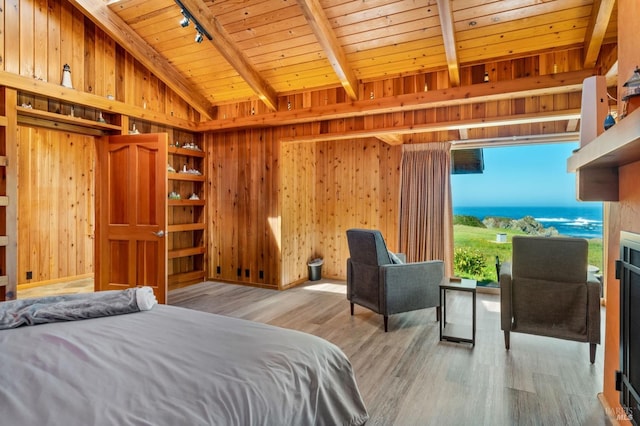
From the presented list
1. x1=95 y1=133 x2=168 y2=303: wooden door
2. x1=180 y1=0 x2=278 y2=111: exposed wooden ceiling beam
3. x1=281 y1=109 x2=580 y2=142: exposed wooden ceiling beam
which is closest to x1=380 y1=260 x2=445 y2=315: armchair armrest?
x1=281 y1=109 x2=580 y2=142: exposed wooden ceiling beam

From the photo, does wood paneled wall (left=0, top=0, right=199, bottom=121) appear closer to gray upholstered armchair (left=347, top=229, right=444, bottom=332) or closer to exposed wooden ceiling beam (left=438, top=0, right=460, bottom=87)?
gray upholstered armchair (left=347, top=229, right=444, bottom=332)

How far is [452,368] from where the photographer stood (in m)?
2.69

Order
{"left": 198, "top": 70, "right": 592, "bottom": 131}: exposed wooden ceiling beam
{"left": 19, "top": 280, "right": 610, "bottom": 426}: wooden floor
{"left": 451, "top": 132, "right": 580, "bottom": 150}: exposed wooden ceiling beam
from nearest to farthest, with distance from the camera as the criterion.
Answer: {"left": 19, "top": 280, "right": 610, "bottom": 426}: wooden floor → {"left": 198, "top": 70, "right": 592, "bottom": 131}: exposed wooden ceiling beam → {"left": 451, "top": 132, "right": 580, "bottom": 150}: exposed wooden ceiling beam

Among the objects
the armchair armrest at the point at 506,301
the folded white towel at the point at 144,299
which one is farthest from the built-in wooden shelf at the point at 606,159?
the folded white towel at the point at 144,299

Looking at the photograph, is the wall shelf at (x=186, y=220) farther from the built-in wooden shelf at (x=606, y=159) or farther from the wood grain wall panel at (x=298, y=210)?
the built-in wooden shelf at (x=606, y=159)

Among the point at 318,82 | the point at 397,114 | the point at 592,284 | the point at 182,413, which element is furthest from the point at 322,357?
the point at 318,82

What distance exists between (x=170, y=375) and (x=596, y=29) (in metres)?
4.16

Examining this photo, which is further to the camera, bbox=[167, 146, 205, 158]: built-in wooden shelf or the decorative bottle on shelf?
bbox=[167, 146, 205, 158]: built-in wooden shelf

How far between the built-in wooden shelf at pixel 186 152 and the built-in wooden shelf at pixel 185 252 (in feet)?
5.02

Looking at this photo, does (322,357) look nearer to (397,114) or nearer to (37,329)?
(37,329)

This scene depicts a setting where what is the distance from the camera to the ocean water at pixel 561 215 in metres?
4.75

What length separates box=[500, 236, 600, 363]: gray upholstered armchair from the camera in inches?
107

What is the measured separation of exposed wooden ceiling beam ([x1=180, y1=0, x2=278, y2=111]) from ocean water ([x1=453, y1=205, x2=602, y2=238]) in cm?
345

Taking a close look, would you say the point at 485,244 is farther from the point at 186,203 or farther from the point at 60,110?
the point at 60,110
